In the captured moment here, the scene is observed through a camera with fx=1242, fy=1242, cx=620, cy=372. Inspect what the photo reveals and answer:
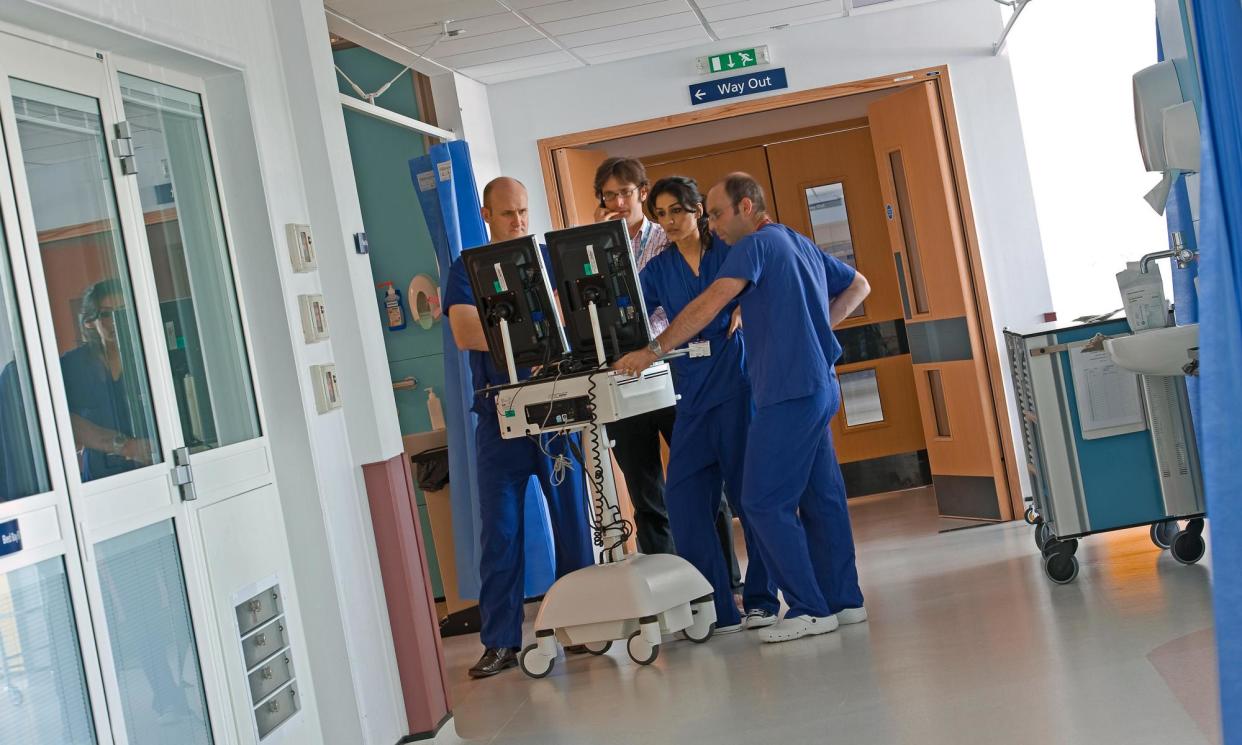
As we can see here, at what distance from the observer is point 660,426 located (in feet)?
16.7

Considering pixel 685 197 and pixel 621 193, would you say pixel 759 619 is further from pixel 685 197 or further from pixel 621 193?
pixel 621 193

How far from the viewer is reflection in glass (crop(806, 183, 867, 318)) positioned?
8.27m

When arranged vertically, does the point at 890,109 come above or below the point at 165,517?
above

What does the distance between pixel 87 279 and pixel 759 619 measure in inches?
112

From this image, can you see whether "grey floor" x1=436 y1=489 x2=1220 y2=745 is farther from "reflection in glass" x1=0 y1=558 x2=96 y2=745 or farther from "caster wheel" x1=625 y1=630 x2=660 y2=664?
"reflection in glass" x1=0 y1=558 x2=96 y2=745

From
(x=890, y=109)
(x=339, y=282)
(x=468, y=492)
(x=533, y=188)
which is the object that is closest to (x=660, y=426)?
(x=468, y=492)

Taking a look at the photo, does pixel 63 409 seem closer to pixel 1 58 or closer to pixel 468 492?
pixel 1 58

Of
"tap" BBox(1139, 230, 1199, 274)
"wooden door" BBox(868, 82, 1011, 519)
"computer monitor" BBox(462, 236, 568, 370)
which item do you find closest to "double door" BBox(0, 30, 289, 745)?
"computer monitor" BBox(462, 236, 568, 370)

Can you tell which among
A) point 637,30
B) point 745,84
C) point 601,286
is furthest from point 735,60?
point 601,286

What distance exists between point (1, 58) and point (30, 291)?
51 cm

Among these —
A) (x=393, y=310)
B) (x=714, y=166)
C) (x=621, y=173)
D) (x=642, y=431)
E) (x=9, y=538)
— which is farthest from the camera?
(x=714, y=166)

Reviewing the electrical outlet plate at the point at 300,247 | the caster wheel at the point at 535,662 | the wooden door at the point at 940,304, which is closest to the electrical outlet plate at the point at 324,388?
the electrical outlet plate at the point at 300,247

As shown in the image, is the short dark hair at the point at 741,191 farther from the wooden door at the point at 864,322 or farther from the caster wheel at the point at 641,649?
the wooden door at the point at 864,322

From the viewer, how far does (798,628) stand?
446cm
